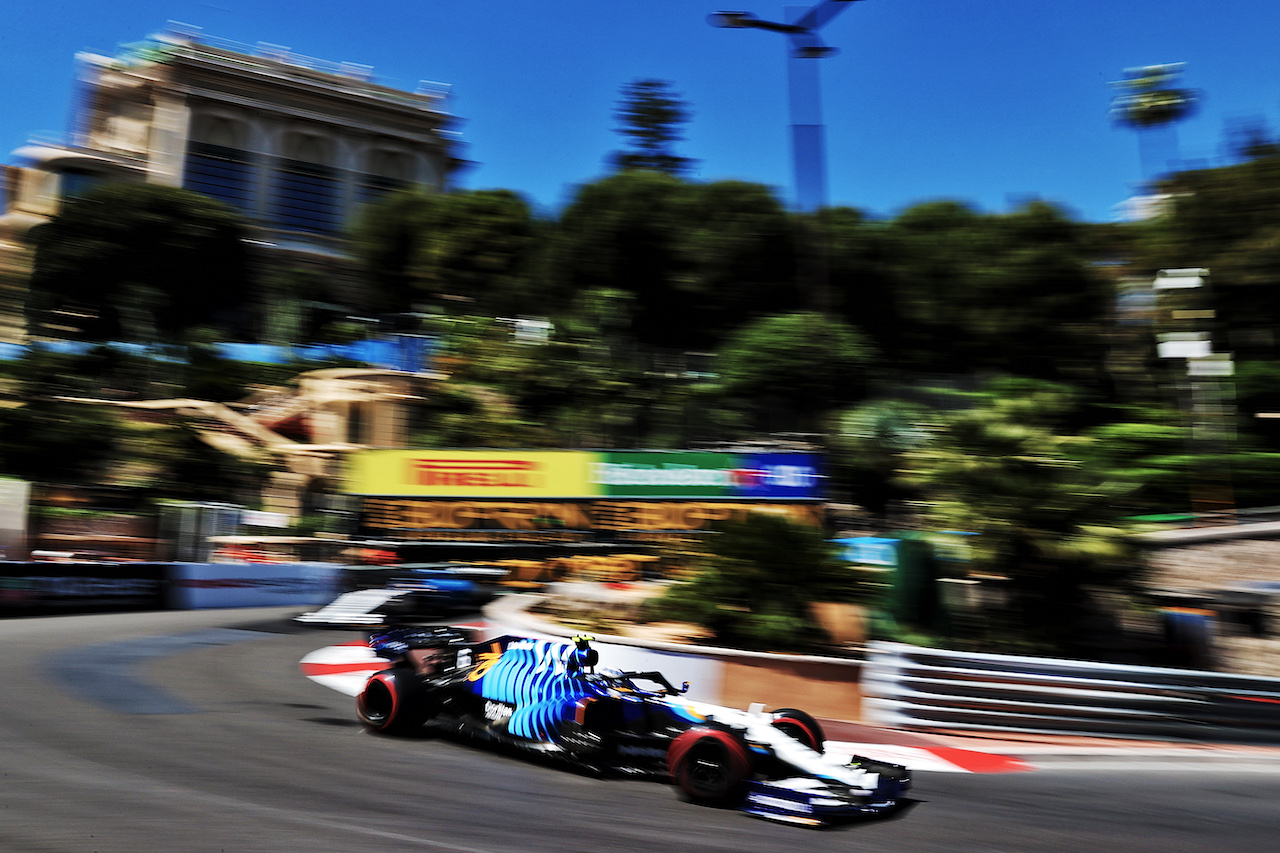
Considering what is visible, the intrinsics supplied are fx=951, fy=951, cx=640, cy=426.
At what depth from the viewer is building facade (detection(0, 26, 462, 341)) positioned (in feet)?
230

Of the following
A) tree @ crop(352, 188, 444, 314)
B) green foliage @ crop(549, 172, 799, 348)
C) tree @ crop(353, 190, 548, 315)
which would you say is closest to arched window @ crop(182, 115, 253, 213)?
tree @ crop(352, 188, 444, 314)

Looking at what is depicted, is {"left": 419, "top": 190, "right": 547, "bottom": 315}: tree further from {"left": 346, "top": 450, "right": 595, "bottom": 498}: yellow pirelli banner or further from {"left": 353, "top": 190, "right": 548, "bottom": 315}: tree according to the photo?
{"left": 346, "top": 450, "right": 595, "bottom": 498}: yellow pirelli banner

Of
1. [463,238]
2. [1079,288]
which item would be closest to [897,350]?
[1079,288]

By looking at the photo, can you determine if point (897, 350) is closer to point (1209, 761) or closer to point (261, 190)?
point (1209, 761)

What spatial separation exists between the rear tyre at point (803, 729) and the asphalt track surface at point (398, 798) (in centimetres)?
81

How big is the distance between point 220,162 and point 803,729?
77.5 metres

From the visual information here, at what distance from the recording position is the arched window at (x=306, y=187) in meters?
74.8

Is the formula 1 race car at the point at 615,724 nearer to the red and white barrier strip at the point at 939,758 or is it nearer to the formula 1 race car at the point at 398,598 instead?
the red and white barrier strip at the point at 939,758

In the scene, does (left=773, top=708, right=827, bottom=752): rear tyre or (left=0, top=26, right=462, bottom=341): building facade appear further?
(left=0, top=26, right=462, bottom=341): building facade

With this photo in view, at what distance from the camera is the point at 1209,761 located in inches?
370

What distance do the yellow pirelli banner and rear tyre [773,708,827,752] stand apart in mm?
20602

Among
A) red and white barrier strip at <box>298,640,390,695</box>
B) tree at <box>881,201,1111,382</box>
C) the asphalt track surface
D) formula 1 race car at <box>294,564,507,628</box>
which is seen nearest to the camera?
the asphalt track surface

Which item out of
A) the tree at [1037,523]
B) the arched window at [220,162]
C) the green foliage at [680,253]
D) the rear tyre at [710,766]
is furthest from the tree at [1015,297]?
the arched window at [220,162]

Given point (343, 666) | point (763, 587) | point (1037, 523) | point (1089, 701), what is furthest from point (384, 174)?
point (1089, 701)
